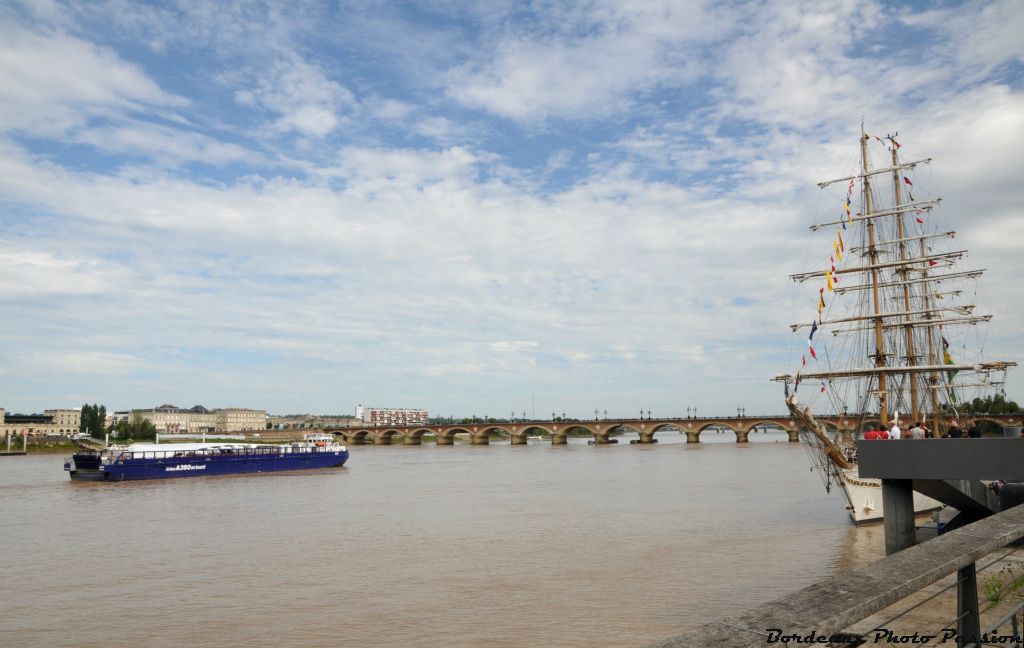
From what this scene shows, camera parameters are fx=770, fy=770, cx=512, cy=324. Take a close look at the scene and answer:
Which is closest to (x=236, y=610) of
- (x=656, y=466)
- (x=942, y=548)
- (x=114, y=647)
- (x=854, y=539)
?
(x=114, y=647)

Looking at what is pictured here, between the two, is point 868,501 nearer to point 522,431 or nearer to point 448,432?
point 522,431

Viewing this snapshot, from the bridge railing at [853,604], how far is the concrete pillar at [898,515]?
1477 centimetres

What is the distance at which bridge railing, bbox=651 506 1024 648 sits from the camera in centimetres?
318

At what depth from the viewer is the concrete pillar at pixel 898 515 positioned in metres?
17.6

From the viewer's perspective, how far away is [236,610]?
2083cm

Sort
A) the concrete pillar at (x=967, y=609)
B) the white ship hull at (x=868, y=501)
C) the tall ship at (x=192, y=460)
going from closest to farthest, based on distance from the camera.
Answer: the concrete pillar at (x=967, y=609), the white ship hull at (x=868, y=501), the tall ship at (x=192, y=460)

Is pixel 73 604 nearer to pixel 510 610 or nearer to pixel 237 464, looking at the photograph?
pixel 510 610

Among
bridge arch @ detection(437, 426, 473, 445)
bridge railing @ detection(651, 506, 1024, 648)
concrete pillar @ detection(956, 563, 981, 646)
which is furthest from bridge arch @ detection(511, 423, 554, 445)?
concrete pillar @ detection(956, 563, 981, 646)

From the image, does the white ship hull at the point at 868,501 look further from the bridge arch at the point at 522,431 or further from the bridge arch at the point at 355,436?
the bridge arch at the point at 355,436

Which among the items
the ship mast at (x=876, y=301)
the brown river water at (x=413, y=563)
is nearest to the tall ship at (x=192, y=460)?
the brown river water at (x=413, y=563)

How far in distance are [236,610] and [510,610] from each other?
24.5 feet

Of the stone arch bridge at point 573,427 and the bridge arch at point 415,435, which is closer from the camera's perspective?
the stone arch bridge at point 573,427

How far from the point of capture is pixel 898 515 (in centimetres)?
1761

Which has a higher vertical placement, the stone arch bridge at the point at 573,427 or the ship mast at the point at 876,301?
the ship mast at the point at 876,301
